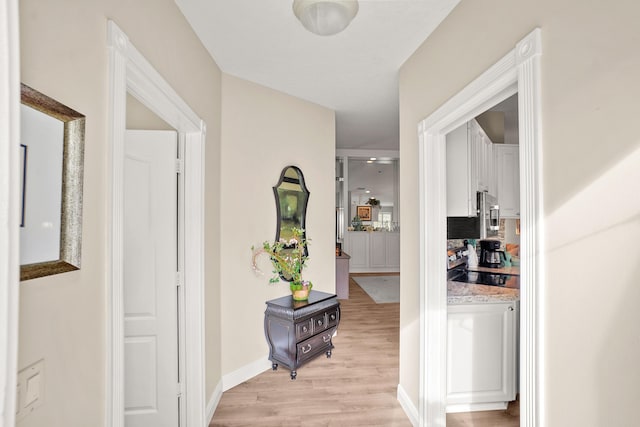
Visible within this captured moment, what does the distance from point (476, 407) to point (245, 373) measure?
1871 mm

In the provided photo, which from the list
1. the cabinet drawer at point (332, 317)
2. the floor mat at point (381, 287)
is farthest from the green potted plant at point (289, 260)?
the floor mat at point (381, 287)

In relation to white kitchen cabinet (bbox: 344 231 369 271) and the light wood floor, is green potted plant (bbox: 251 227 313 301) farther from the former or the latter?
white kitchen cabinet (bbox: 344 231 369 271)

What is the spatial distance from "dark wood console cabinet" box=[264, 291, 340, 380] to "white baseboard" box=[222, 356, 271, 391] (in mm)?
85

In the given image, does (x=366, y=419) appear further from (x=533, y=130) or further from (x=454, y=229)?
(x=533, y=130)

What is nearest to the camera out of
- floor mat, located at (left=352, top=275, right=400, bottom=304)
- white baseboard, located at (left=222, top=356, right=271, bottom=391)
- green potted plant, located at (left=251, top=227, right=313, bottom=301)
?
white baseboard, located at (left=222, top=356, right=271, bottom=391)

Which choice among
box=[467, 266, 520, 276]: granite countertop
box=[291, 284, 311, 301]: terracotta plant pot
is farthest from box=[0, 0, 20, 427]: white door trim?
box=[467, 266, 520, 276]: granite countertop

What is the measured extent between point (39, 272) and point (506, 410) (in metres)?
2.89

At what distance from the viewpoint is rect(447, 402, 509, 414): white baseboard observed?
2.24 meters

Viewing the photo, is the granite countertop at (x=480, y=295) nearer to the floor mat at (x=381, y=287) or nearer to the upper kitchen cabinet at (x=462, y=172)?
the upper kitchen cabinet at (x=462, y=172)

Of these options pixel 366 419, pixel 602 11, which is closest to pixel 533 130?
pixel 602 11

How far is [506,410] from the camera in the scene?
2.29 meters

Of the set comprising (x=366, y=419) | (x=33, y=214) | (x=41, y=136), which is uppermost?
(x=41, y=136)

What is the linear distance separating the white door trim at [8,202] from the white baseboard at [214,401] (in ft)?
6.22

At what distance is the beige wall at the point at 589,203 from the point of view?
882mm
